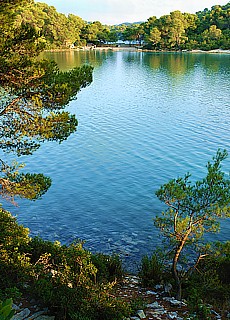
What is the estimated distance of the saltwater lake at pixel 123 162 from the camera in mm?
17281

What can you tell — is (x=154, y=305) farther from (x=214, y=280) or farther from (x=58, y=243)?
(x=58, y=243)

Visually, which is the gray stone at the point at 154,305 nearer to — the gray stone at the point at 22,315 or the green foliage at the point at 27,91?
the gray stone at the point at 22,315

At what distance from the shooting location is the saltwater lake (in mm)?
17281

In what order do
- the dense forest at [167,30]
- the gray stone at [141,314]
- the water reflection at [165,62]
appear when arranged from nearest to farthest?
the gray stone at [141,314]
the water reflection at [165,62]
the dense forest at [167,30]

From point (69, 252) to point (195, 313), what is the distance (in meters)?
3.96

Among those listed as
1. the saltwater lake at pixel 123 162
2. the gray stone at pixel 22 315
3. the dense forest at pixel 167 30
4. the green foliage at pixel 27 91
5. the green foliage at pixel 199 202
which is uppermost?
the dense forest at pixel 167 30

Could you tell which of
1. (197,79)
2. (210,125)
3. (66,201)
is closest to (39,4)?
(197,79)

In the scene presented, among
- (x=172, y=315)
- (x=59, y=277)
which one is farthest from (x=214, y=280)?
(x=59, y=277)

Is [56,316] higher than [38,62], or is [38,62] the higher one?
[38,62]

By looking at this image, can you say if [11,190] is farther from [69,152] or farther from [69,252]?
[69,152]

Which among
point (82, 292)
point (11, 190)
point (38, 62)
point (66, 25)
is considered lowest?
point (82, 292)

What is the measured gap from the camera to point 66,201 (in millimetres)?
20172

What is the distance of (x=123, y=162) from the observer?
26.0 meters

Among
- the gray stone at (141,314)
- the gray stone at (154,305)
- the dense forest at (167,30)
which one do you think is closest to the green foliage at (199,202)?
the gray stone at (154,305)
